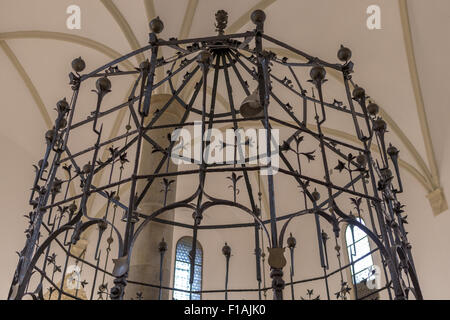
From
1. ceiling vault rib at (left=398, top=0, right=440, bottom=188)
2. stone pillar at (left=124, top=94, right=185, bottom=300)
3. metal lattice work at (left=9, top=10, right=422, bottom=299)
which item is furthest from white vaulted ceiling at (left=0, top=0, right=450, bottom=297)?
stone pillar at (left=124, top=94, right=185, bottom=300)

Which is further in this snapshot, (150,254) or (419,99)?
(419,99)

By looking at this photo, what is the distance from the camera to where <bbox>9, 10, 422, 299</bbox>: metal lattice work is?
8.97ft

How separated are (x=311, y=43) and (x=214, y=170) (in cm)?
815

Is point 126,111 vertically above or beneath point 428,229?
above

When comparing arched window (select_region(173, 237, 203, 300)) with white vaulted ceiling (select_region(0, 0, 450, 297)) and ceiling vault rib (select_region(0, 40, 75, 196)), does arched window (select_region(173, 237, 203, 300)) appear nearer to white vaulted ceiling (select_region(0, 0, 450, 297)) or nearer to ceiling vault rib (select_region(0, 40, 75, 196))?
white vaulted ceiling (select_region(0, 0, 450, 297))

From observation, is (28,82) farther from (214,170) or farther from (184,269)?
(214,170)

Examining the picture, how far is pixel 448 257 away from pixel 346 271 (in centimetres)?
304

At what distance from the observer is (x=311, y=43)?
10.1m

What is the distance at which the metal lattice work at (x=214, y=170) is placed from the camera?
2.73m

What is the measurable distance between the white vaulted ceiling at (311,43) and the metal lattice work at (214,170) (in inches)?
21.3

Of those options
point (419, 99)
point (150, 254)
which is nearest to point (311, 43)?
point (419, 99)
